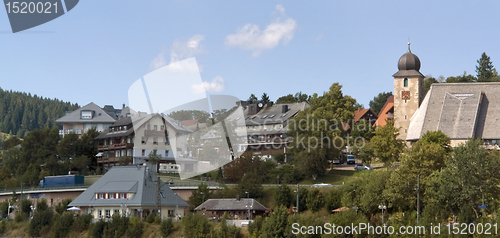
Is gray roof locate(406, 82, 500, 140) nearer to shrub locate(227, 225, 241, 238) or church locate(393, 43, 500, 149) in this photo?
church locate(393, 43, 500, 149)

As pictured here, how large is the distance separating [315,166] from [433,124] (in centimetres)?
1452

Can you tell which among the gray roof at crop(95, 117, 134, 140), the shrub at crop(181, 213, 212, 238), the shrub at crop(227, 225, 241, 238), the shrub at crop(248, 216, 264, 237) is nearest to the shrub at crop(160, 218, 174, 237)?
the shrub at crop(181, 213, 212, 238)

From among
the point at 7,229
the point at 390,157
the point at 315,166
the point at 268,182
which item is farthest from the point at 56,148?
the point at 390,157

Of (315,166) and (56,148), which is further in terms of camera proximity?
(56,148)

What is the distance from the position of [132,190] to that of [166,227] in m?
8.60

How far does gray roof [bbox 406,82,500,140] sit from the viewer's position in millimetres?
67562

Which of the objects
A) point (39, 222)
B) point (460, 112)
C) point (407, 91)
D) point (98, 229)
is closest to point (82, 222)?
point (98, 229)

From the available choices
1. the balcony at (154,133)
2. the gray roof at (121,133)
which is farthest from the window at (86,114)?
the balcony at (154,133)

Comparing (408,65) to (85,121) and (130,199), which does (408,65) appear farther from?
(85,121)

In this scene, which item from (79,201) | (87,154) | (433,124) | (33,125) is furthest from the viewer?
(33,125)

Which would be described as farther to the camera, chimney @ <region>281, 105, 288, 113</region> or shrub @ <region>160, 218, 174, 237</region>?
chimney @ <region>281, 105, 288, 113</region>

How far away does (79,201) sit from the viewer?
60.2 meters

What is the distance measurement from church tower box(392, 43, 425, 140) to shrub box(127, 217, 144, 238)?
34.3m

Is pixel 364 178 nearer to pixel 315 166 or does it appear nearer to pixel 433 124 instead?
pixel 315 166
